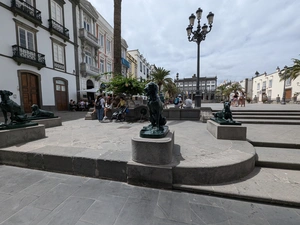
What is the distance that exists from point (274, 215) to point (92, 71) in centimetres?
2119

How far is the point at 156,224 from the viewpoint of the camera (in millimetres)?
1838

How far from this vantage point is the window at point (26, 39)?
11781 mm

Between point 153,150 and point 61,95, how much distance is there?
55.4 feet

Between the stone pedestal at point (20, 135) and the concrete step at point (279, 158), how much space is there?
619cm

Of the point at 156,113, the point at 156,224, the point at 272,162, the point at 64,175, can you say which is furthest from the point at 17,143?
the point at 272,162

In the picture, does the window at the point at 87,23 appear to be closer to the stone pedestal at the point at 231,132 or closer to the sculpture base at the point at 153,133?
the sculpture base at the point at 153,133

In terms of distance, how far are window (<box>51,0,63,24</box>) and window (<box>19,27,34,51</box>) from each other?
3.71 m

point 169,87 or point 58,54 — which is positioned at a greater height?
point 58,54

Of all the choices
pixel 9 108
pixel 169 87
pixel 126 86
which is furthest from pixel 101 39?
pixel 9 108

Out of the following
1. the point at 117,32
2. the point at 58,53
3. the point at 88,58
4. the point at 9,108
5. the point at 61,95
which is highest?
the point at 88,58

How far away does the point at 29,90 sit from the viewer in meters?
12.8

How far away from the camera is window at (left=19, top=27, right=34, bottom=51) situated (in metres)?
11.8

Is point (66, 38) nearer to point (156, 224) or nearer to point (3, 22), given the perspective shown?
point (3, 22)

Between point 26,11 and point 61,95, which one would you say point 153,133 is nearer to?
point 26,11
